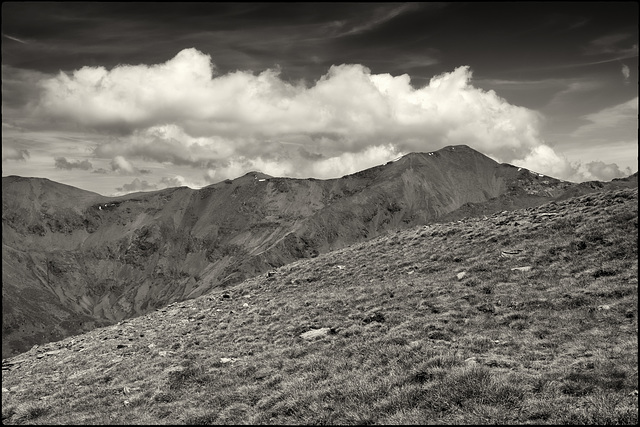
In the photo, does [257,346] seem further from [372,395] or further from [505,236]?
[505,236]

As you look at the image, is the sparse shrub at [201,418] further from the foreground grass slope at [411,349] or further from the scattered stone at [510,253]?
the scattered stone at [510,253]

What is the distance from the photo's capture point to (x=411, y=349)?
14023 millimetres

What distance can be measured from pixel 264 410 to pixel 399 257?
22.0 metres

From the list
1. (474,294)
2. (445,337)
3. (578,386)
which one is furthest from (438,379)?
(474,294)

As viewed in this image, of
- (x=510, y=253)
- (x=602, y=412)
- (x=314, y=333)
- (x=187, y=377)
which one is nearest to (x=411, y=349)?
(x=314, y=333)

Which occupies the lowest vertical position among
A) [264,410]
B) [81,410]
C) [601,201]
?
[81,410]

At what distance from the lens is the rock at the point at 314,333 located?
60.5 ft

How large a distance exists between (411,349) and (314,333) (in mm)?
5908

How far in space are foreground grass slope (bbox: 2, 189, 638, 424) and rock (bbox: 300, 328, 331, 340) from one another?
0.34 feet

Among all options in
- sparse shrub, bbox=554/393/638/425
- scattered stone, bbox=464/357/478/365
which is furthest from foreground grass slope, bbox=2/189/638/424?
scattered stone, bbox=464/357/478/365

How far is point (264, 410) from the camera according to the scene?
461 inches

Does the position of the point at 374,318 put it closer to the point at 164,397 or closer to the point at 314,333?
the point at 314,333

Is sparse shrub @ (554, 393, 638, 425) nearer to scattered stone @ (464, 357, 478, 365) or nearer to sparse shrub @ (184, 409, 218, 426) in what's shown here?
scattered stone @ (464, 357, 478, 365)

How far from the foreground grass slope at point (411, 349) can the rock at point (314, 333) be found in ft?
0.34
